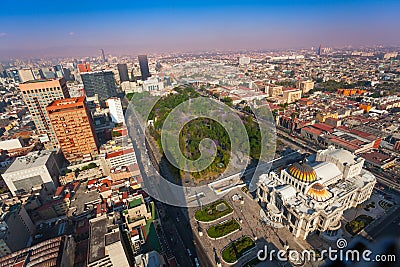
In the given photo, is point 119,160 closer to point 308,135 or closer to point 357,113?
point 308,135

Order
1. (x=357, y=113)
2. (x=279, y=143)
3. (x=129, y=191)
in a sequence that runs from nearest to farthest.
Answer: (x=129, y=191) < (x=279, y=143) < (x=357, y=113)

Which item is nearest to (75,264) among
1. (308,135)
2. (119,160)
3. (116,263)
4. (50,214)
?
(116,263)

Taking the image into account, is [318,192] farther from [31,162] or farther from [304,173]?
[31,162]

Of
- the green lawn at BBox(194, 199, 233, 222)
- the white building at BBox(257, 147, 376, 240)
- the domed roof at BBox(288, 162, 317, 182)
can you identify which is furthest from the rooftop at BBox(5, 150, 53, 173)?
the domed roof at BBox(288, 162, 317, 182)

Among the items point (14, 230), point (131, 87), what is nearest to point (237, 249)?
point (14, 230)

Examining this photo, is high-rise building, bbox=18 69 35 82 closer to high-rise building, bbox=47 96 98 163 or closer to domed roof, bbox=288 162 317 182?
high-rise building, bbox=47 96 98 163
